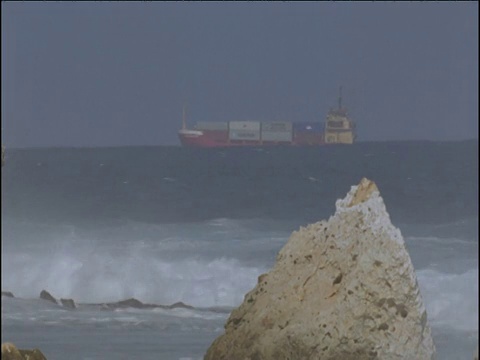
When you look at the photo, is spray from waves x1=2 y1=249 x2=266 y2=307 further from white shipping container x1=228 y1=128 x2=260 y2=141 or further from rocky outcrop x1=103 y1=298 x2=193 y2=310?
white shipping container x1=228 y1=128 x2=260 y2=141

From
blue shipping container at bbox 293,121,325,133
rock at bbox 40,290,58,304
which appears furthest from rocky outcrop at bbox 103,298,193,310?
blue shipping container at bbox 293,121,325,133

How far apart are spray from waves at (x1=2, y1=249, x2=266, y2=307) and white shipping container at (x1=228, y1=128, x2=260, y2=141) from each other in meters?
0.88

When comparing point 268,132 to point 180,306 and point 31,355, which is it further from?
point 31,355

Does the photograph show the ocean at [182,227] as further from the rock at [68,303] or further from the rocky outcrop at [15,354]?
the rocky outcrop at [15,354]

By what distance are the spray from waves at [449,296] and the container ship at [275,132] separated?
3.81ft

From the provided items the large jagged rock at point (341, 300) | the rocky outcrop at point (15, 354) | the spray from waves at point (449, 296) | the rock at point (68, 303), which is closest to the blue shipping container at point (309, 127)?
the spray from waves at point (449, 296)

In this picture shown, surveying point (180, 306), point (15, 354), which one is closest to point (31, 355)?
point (15, 354)

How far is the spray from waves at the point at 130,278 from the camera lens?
884 centimetres

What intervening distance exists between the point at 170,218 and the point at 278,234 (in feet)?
2.68

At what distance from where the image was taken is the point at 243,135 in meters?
9.33

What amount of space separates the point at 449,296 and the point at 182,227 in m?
1.94

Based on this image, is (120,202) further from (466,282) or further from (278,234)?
(466,282)

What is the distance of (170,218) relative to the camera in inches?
372

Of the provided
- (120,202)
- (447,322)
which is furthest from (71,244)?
(447,322)
